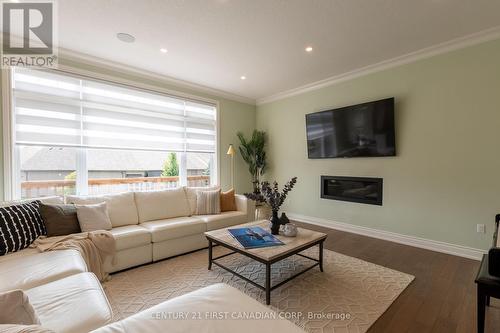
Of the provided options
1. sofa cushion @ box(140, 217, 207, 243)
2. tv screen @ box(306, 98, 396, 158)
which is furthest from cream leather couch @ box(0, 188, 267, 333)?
tv screen @ box(306, 98, 396, 158)

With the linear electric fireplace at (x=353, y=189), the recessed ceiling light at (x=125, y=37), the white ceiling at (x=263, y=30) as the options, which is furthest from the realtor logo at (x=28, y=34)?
the linear electric fireplace at (x=353, y=189)

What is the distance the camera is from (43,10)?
2.36m

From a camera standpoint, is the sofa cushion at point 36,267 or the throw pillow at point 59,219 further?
the throw pillow at point 59,219

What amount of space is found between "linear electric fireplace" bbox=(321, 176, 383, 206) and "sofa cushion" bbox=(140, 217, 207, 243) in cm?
243

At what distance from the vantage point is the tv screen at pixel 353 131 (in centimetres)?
345

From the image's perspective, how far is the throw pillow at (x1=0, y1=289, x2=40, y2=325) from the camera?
796 mm

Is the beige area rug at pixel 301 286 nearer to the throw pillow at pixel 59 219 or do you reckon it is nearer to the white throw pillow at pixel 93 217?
the white throw pillow at pixel 93 217

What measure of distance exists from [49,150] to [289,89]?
13.8 ft

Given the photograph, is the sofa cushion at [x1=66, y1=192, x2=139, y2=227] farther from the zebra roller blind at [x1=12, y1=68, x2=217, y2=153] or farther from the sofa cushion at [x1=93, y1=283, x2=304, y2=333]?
the sofa cushion at [x1=93, y1=283, x2=304, y2=333]

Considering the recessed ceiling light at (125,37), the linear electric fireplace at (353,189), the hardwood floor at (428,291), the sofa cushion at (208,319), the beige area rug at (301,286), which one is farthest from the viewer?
the linear electric fireplace at (353,189)

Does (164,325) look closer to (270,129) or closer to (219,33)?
(219,33)

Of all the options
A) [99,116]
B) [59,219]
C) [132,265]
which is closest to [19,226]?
[59,219]

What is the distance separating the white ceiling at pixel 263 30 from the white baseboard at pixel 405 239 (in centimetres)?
268

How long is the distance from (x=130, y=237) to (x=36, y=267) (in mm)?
912
